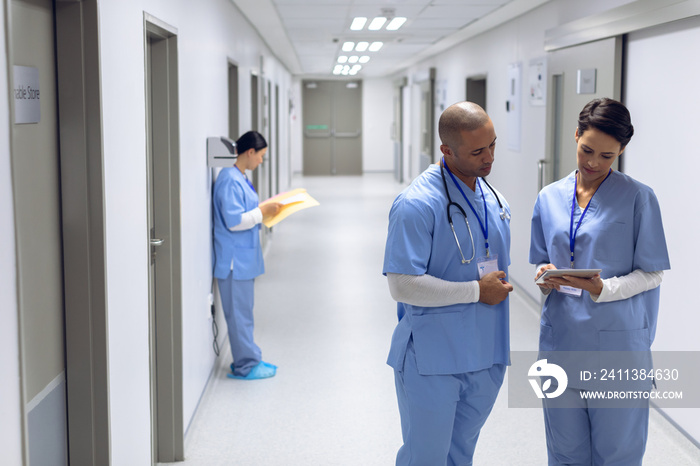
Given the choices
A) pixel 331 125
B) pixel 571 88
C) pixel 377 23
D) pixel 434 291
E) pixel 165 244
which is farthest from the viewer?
pixel 331 125

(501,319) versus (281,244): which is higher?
(501,319)

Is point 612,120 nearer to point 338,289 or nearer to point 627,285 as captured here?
point 627,285

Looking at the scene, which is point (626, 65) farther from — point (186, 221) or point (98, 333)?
point (98, 333)

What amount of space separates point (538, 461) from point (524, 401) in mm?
741

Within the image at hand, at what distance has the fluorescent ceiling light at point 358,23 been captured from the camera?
22.4 feet

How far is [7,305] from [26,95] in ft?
1.83

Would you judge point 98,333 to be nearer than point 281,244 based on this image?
Yes

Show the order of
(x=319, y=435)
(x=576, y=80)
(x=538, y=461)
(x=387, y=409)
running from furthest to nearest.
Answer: (x=576, y=80)
(x=387, y=409)
(x=319, y=435)
(x=538, y=461)

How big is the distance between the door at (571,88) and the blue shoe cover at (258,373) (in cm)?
227

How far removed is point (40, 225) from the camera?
192 cm

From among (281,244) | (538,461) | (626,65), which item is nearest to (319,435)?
(538,461)

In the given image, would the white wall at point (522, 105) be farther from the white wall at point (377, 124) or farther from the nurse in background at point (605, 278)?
the white wall at point (377, 124)

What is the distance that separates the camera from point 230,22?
531 cm

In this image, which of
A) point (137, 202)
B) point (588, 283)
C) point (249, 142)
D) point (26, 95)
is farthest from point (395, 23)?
point (26, 95)
